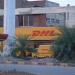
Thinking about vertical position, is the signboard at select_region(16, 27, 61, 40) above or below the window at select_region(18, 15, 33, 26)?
below

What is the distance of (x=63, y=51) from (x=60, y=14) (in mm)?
23435

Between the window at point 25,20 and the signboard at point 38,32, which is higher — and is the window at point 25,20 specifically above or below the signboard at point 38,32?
above

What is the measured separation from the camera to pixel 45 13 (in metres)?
59.7

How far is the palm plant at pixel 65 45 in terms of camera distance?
37.0m

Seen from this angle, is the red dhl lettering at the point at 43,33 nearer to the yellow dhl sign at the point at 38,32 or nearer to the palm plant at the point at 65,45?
the yellow dhl sign at the point at 38,32

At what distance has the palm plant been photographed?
3703 centimetres

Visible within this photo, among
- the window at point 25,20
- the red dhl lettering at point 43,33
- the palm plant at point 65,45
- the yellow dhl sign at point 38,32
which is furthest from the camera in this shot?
the window at point 25,20

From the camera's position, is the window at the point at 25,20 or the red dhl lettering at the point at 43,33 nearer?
the red dhl lettering at the point at 43,33

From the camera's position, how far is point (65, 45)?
37.2 meters

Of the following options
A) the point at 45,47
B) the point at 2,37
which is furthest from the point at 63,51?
the point at 2,37

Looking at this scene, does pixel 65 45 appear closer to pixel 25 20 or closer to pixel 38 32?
pixel 38 32

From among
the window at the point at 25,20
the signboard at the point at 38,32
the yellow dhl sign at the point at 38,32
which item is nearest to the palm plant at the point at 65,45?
the yellow dhl sign at the point at 38,32

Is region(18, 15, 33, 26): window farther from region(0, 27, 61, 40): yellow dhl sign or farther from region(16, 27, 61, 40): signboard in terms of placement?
region(16, 27, 61, 40): signboard

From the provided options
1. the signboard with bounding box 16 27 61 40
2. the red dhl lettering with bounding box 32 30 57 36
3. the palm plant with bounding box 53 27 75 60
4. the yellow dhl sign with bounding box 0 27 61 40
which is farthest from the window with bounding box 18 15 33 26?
the palm plant with bounding box 53 27 75 60
